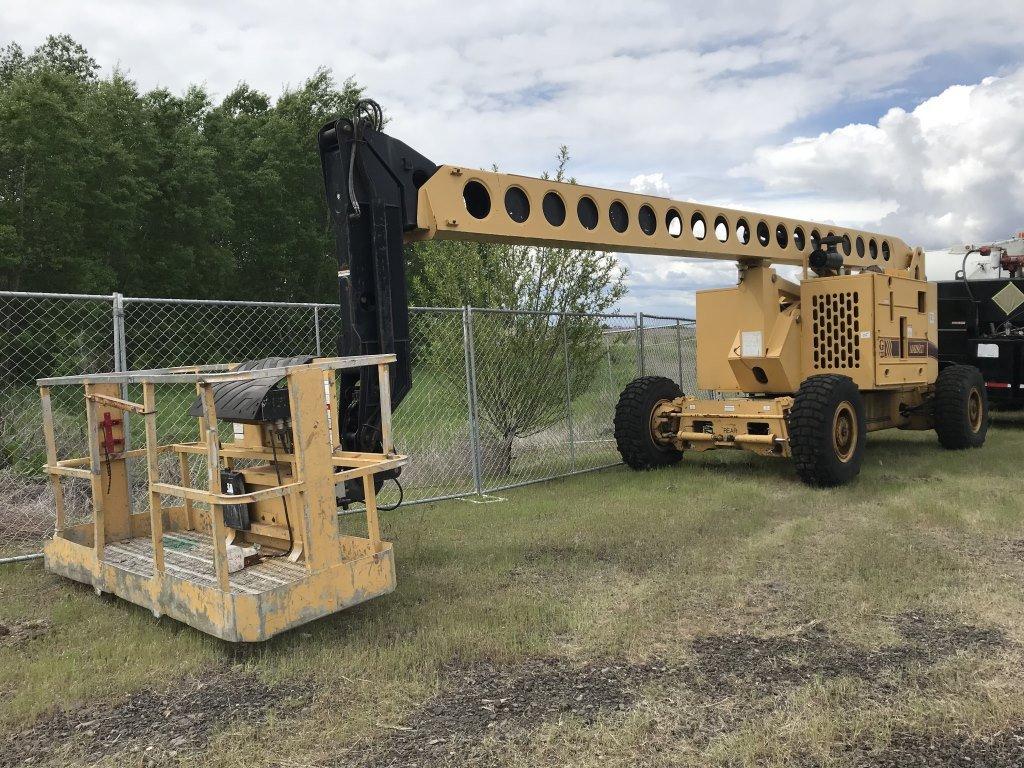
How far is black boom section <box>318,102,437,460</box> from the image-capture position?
4711 mm

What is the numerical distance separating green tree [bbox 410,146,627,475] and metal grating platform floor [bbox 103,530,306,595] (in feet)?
16.9

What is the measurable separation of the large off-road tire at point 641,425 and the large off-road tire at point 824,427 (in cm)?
169

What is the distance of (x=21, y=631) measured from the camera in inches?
171

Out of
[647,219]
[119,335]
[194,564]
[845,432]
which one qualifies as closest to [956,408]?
[845,432]

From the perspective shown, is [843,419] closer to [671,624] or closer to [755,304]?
[755,304]

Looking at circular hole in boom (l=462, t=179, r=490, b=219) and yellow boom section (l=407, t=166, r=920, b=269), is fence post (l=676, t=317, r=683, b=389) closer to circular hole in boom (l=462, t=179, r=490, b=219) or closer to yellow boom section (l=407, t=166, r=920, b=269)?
yellow boom section (l=407, t=166, r=920, b=269)

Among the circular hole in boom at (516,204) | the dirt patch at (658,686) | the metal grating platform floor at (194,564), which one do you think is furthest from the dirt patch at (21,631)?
the circular hole in boom at (516,204)

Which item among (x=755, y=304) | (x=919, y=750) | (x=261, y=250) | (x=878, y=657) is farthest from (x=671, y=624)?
(x=261, y=250)

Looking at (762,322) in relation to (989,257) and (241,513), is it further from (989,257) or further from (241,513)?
(989,257)

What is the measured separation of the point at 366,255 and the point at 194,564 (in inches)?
83.8

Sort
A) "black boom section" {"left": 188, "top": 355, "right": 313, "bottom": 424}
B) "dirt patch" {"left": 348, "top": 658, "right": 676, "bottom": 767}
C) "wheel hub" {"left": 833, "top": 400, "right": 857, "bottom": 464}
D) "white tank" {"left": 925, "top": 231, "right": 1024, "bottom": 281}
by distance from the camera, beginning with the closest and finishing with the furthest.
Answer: "dirt patch" {"left": 348, "top": 658, "right": 676, "bottom": 767} < "black boom section" {"left": 188, "top": 355, "right": 313, "bottom": 424} < "wheel hub" {"left": 833, "top": 400, "right": 857, "bottom": 464} < "white tank" {"left": 925, "top": 231, "right": 1024, "bottom": 281}

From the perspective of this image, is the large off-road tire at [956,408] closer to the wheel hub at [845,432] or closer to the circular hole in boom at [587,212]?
the wheel hub at [845,432]

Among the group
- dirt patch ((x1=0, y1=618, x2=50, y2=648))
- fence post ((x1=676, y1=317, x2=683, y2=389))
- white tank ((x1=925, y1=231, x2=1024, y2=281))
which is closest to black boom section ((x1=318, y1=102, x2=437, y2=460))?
dirt patch ((x1=0, y1=618, x2=50, y2=648))

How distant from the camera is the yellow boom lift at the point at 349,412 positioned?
4.05m
